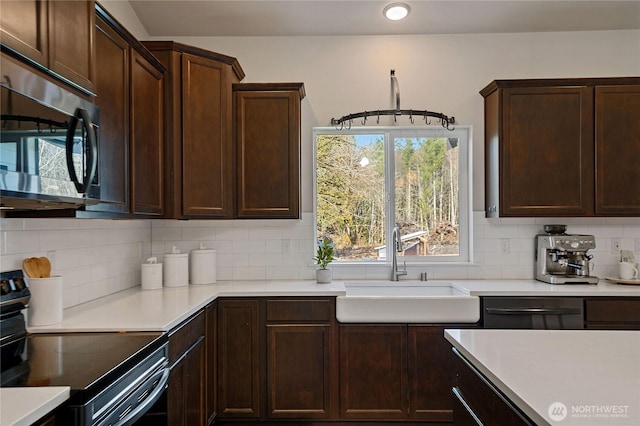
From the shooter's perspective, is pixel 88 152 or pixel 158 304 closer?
pixel 88 152

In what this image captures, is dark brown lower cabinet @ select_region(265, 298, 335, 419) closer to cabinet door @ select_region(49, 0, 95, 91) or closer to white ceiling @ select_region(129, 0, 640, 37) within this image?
cabinet door @ select_region(49, 0, 95, 91)

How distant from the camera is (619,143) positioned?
114 inches

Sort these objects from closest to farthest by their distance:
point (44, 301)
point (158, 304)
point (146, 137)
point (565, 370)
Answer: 1. point (565, 370)
2. point (44, 301)
3. point (158, 304)
4. point (146, 137)

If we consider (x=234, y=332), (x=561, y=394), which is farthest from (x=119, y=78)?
(x=561, y=394)

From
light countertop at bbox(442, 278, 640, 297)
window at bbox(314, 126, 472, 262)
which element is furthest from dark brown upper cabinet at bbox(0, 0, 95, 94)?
light countertop at bbox(442, 278, 640, 297)

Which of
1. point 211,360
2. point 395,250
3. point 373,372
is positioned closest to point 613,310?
point 395,250

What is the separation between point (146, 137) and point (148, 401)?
1472mm

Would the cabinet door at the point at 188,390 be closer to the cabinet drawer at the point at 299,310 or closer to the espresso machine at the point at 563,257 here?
the cabinet drawer at the point at 299,310

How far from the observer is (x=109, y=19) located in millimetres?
1947

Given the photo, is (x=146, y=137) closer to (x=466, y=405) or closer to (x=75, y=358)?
(x=75, y=358)

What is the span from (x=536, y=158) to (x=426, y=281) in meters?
1.19

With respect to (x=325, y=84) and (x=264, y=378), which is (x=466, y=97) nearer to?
(x=325, y=84)

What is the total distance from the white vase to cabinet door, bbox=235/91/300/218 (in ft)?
1.48

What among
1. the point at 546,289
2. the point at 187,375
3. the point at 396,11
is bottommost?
the point at 187,375
